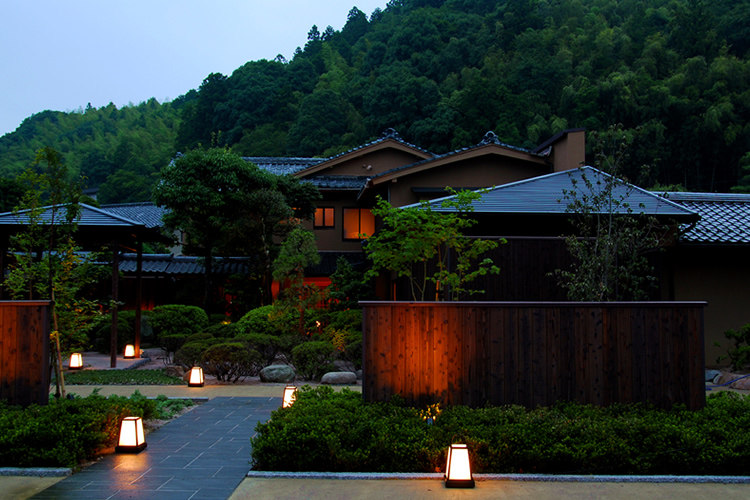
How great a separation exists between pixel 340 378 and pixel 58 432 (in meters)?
7.13

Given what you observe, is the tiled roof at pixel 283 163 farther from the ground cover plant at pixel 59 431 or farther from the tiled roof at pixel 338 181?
the ground cover plant at pixel 59 431

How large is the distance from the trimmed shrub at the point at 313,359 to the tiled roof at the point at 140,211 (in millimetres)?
22063

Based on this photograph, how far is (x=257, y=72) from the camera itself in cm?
4847

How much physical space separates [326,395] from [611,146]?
640 cm

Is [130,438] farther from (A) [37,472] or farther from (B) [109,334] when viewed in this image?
(B) [109,334]

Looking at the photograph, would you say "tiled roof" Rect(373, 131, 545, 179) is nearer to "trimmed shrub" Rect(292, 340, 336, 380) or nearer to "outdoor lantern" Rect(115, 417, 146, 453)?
"trimmed shrub" Rect(292, 340, 336, 380)

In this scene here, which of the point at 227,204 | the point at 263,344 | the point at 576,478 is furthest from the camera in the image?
the point at 227,204

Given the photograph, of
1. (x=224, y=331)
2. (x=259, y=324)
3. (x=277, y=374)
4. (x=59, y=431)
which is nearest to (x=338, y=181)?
(x=259, y=324)

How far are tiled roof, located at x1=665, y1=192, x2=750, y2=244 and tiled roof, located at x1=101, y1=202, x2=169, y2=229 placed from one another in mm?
25737

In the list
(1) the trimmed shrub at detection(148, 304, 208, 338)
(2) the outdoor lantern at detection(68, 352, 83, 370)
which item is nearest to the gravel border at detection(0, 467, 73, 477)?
(2) the outdoor lantern at detection(68, 352, 83, 370)

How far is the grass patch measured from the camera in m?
13.9

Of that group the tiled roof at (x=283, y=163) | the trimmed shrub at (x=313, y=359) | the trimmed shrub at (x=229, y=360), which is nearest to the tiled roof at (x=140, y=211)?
the tiled roof at (x=283, y=163)

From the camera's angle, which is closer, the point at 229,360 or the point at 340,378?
the point at 340,378

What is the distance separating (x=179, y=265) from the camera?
89.7 ft
